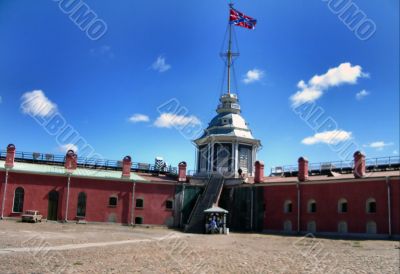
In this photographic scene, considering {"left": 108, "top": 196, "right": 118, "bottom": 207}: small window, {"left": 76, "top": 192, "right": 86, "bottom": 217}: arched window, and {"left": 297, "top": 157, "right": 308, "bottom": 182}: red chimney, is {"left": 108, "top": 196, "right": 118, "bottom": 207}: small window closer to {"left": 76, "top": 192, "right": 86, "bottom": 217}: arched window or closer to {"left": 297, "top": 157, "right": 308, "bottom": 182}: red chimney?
{"left": 76, "top": 192, "right": 86, "bottom": 217}: arched window

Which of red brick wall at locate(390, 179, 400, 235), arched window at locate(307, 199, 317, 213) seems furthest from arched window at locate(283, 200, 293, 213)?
red brick wall at locate(390, 179, 400, 235)

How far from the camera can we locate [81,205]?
39469mm

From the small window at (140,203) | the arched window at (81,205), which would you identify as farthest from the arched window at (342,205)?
the arched window at (81,205)

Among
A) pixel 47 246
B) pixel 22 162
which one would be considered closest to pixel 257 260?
pixel 47 246

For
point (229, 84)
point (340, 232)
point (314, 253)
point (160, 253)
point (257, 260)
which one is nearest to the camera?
point (257, 260)

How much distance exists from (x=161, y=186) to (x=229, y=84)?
15.4 metres

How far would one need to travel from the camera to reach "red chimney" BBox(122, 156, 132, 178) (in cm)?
4181

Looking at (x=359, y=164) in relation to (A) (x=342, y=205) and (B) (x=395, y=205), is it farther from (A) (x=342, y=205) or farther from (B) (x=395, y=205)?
(B) (x=395, y=205)

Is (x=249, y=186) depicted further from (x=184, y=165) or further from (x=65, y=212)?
(x=65, y=212)

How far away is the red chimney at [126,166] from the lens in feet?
137

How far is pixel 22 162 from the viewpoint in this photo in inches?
1594

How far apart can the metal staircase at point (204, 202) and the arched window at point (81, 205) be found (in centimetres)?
944

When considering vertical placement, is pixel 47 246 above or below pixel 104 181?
below

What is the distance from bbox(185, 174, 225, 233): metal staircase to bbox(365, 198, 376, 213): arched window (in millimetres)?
12771
